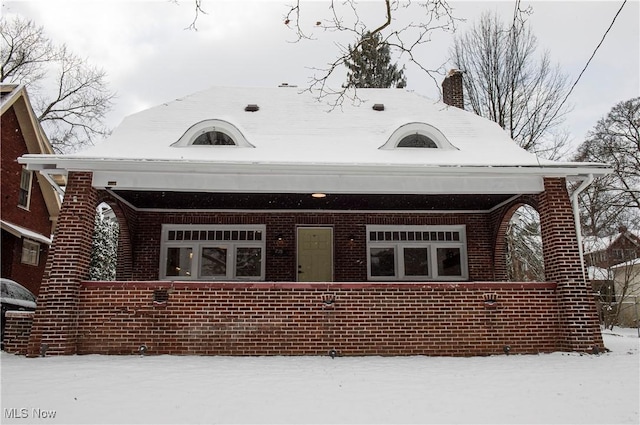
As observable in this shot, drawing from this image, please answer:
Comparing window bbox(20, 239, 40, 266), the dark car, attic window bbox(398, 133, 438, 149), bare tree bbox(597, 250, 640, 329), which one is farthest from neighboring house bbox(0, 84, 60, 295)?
bare tree bbox(597, 250, 640, 329)

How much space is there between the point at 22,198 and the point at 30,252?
6.38 ft

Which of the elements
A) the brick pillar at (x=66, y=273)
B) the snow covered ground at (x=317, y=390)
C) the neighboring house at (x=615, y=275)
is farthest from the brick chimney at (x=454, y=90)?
the neighboring house at (x=615, y=275)

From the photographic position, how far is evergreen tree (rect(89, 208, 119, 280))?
18.1 metres

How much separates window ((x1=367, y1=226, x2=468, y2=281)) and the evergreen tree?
461 inches

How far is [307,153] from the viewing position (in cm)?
918

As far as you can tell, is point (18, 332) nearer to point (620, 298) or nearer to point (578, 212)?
point (578, 212)

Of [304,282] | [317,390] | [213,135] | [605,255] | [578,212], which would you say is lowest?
[317,390]

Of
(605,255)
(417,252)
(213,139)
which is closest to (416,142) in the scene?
(417,252)

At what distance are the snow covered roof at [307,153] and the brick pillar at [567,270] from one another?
403mm

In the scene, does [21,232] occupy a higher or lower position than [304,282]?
higher

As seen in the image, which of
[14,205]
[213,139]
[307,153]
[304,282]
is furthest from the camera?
[14,205]

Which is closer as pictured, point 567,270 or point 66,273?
point 66,273

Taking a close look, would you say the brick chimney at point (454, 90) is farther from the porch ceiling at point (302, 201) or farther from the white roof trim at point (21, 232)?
the white roof trim at point (21, 232)

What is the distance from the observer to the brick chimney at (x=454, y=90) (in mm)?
12898
